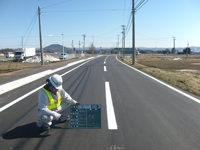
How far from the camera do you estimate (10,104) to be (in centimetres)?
662

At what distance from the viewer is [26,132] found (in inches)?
172

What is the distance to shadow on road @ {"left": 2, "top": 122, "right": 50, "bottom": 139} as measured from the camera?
13.7 feet

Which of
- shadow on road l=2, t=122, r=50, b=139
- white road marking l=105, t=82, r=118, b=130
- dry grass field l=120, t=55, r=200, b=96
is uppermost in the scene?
dry grass field l=120, t=55, r=200, b=96

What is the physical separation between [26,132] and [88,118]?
1519 millimetres

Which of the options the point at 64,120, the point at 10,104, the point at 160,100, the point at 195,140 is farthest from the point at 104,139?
the point at 10,104

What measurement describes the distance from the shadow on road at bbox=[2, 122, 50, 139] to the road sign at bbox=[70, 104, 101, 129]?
29.4 inches

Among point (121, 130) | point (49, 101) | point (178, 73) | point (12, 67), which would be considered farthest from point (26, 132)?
point (12, 67)

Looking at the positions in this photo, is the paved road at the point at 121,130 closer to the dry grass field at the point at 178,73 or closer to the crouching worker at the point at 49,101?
the crouching worker at the point at 49,101

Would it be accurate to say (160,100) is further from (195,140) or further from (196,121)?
(195,140)

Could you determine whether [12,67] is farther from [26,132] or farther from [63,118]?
[26,132]

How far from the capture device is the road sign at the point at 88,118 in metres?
4.57

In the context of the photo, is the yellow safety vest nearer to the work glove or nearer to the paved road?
the work glove

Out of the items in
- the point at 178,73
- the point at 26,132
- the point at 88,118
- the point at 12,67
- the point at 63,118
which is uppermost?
the point at 12,67

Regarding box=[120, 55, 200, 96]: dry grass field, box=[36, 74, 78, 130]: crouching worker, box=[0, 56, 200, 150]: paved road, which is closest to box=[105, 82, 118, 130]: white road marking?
box=[0, 56, 200, 150]: paved road
